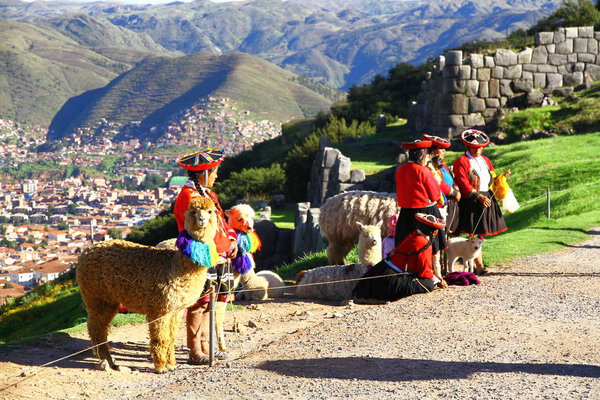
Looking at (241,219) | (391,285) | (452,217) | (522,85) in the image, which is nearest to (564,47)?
(522,85)

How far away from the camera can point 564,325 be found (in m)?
8.35

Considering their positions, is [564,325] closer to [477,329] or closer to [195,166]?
[477,329]

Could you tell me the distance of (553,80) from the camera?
28.8 m

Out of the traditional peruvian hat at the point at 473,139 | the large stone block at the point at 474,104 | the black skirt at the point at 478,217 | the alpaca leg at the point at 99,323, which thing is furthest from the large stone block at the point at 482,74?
the alpaca leg at the point at 99,323

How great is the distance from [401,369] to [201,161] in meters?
→ 2.74

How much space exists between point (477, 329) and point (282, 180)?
2473 cm

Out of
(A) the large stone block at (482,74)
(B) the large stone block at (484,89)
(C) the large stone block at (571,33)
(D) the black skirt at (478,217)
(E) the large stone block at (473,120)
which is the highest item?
(C) the large stone block at (571,33)

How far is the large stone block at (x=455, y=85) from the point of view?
27359mm

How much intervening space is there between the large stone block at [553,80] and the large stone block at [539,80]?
0.68ft

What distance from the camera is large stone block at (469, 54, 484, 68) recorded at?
1080 inches

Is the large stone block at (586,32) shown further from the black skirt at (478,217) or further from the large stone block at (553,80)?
the black skirt at (478,217)

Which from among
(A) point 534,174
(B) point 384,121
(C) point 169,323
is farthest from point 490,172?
(B) point 384,121

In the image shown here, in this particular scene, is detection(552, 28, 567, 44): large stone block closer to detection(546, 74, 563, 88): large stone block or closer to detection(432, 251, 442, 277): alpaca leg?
detection(546, 74, 563, 88): large stone block

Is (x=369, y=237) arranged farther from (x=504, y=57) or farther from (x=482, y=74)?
(x=504, y=57)
